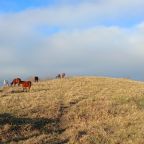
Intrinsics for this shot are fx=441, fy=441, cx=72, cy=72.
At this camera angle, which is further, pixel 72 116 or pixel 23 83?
pixel 23 83

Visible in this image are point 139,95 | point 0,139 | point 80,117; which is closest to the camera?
point 0,139

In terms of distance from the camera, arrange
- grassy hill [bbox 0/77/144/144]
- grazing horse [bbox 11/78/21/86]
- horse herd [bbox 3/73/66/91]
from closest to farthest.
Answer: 1. grassy hill [bbox 0/77/144/144]
2. horse herd [bbox 3/73/66/91]
3. grazing horse [bbox 11/78/21/86]

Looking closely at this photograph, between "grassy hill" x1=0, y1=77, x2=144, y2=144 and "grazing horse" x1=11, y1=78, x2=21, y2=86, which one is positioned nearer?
"grassy hill" x1=0, y1=77, x2=144, y2=144

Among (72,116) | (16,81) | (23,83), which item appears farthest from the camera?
(16,81)

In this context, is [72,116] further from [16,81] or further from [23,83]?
[16,81]

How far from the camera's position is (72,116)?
29.8 metres

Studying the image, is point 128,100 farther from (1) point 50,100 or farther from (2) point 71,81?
(2) point 71,81

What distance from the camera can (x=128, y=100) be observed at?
34875mm

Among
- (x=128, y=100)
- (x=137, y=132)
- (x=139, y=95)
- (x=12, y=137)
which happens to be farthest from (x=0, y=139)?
(x=139, y=95)

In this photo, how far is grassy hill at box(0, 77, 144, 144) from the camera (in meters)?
25.3

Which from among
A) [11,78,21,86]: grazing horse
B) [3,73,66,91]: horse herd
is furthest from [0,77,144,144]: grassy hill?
[11,78,21,86]: grazing horse

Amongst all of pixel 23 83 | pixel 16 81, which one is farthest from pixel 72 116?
pixel 16 81

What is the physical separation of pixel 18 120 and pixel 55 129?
2.50 meters

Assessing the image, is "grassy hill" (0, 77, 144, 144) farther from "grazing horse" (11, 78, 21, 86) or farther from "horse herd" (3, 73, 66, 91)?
"grazing horse" (11, 78, 21, 86)
